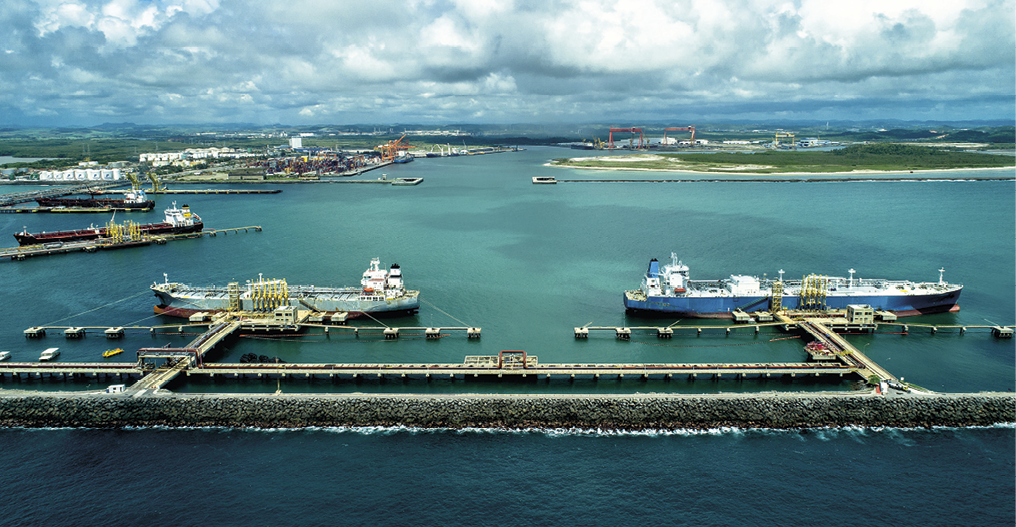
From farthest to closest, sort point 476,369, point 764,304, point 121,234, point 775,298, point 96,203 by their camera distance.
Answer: point 96,203
point 121,234
point 764,304
point 775,298
point 476,369

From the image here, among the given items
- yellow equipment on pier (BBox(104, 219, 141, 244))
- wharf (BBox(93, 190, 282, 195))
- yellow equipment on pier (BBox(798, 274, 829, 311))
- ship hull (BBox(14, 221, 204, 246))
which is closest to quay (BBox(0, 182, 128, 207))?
wharf (BBox(93, 190, 282, 195))

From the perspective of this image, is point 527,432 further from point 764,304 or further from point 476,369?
point 764,304

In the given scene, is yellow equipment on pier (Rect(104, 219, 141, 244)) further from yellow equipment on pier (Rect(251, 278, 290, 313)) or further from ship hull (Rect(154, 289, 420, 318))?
yellow equipment on pier (Rect(251, 278, 290, 313))

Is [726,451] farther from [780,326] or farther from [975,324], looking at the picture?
[975,324]

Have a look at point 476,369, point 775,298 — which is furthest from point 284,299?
point 775,298

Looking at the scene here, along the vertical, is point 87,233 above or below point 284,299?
above

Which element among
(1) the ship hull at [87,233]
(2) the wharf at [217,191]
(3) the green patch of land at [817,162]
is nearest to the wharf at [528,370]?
(1) the ship hull at [87,233]

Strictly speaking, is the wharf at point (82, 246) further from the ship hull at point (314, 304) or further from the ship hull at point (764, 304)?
the ship hull at point (764, 304)
